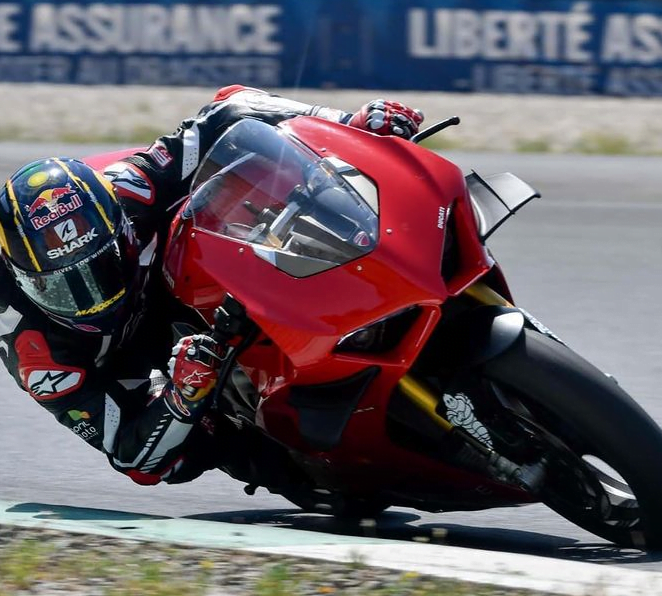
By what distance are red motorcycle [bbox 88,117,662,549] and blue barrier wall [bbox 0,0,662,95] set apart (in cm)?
1056

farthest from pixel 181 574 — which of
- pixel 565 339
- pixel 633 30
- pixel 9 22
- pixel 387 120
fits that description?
pixel 9 22

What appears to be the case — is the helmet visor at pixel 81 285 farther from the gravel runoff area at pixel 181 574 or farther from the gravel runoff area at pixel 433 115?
the gravel runoff area at pixel 433 115

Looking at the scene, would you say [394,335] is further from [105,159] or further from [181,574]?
[105,159]

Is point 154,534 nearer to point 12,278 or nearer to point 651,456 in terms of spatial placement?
point 12,278

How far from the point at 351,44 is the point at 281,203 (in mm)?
11213

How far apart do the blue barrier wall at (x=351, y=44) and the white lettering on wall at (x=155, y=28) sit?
11 mm

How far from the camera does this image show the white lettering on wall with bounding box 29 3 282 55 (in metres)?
14.9

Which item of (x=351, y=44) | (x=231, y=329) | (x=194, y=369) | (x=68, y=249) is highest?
(x=68, y=249)

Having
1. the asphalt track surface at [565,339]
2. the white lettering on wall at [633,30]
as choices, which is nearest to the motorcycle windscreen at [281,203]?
the asphalt track surface at [565,339]

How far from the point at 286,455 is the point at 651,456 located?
48.5 inches

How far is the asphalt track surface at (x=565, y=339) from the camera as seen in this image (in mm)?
4305

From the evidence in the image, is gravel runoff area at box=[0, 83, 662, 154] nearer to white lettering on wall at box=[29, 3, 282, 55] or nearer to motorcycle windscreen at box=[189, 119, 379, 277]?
white lettering on wall at box=[29, 3, 282, 55]

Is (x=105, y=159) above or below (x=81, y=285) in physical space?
above

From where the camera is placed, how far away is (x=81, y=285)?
152 inches
